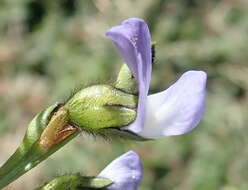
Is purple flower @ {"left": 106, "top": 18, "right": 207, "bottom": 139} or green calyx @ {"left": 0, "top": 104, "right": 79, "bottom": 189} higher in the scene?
purple flower @ {"left": 106, "top": 18, "right": 207, "bottom": 139}

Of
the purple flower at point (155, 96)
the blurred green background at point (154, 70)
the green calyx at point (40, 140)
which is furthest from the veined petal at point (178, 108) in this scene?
the blurred green background at point (154, 70)

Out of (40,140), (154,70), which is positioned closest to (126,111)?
(40,140)

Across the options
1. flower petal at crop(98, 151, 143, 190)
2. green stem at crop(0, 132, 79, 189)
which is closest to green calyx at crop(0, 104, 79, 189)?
green stem at crop(0, 132, 79, 189)

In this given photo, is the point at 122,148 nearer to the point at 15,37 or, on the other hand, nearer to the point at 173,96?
the point at 15,37

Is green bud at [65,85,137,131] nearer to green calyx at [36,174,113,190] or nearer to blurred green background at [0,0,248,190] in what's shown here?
green calyx at [36,174,113,190]

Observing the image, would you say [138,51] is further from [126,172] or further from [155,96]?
[126,172]
